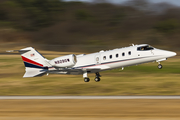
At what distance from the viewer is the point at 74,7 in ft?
335

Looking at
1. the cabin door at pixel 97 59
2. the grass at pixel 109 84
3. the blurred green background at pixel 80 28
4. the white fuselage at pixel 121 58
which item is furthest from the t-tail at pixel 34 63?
the blurred green background at pixel 80 28

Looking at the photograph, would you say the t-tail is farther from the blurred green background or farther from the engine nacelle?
the blurred green background

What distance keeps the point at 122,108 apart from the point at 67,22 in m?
72.1

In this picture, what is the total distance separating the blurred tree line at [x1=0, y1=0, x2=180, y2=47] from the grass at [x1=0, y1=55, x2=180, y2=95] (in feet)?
125

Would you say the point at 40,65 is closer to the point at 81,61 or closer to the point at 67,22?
the point at 81,61

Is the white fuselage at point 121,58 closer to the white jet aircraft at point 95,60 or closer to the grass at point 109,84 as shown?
the white jet aircraft at point 95,60

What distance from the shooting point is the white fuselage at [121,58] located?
27000mm

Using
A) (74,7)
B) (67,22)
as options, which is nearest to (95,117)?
(67,22)

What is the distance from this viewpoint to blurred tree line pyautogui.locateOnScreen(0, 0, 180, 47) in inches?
3236

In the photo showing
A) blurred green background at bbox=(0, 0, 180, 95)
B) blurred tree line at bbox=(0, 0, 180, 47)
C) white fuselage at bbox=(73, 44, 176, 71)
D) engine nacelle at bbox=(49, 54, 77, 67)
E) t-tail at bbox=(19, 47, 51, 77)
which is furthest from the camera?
blurred tree line at bbox=(0, 0, 180, 47)

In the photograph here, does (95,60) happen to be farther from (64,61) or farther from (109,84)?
(109,84)

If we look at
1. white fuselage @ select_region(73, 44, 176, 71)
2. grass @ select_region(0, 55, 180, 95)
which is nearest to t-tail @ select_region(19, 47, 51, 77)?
grass @ select_region(0, 55, 180, 95)

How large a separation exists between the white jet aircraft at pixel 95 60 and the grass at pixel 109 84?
7.11ft

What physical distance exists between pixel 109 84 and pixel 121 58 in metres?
5.90
